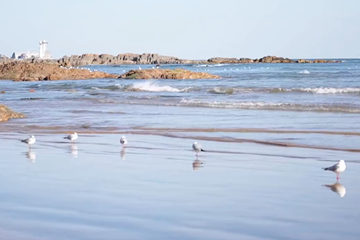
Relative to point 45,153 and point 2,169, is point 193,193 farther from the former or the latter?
point 45,153

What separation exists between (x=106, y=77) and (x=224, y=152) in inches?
1697

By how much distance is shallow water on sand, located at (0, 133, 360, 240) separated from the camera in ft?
18.1

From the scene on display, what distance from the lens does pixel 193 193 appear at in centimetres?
699

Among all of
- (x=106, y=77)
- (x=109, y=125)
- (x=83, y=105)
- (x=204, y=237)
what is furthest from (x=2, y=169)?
(x=106, y=77)

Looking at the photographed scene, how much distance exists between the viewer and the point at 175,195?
685cm

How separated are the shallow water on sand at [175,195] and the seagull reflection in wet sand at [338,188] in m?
0.05

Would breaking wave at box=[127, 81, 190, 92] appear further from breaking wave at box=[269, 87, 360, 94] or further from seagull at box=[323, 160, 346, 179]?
seagull at box=[323, 160, 346, 179]

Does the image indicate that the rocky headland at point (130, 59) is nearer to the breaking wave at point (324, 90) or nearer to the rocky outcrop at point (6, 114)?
the breaking wave at point (324, 90)

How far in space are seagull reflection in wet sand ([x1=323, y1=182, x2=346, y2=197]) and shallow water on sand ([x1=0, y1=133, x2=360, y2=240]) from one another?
5cm

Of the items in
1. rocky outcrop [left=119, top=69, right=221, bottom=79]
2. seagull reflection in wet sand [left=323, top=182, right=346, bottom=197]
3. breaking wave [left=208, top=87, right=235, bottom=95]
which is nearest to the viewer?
seagull reflection in wet sand [left=323, top=182, right=346, bottom=197]

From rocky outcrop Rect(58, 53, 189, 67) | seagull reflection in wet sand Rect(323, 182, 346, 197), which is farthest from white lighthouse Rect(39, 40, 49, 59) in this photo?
seagull reflection in wet sand Rect(323, 182, 346, 197)

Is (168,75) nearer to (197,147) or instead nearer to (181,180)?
(197,147)

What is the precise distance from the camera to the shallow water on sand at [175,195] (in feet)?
18.1

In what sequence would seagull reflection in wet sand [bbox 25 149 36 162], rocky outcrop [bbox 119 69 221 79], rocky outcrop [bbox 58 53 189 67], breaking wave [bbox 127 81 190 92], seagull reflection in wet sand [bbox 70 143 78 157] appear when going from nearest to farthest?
seagull reflection in wet sand [bbox 25 149 36 162] < seagull reflection in wet sand [bbox 70 143 78 157] < breaking wave [bbox 127 81 190 92] < rocky outcrop [bbox 119 69 221 79] < rocky outcrop [bbox 58 53 189 67]
